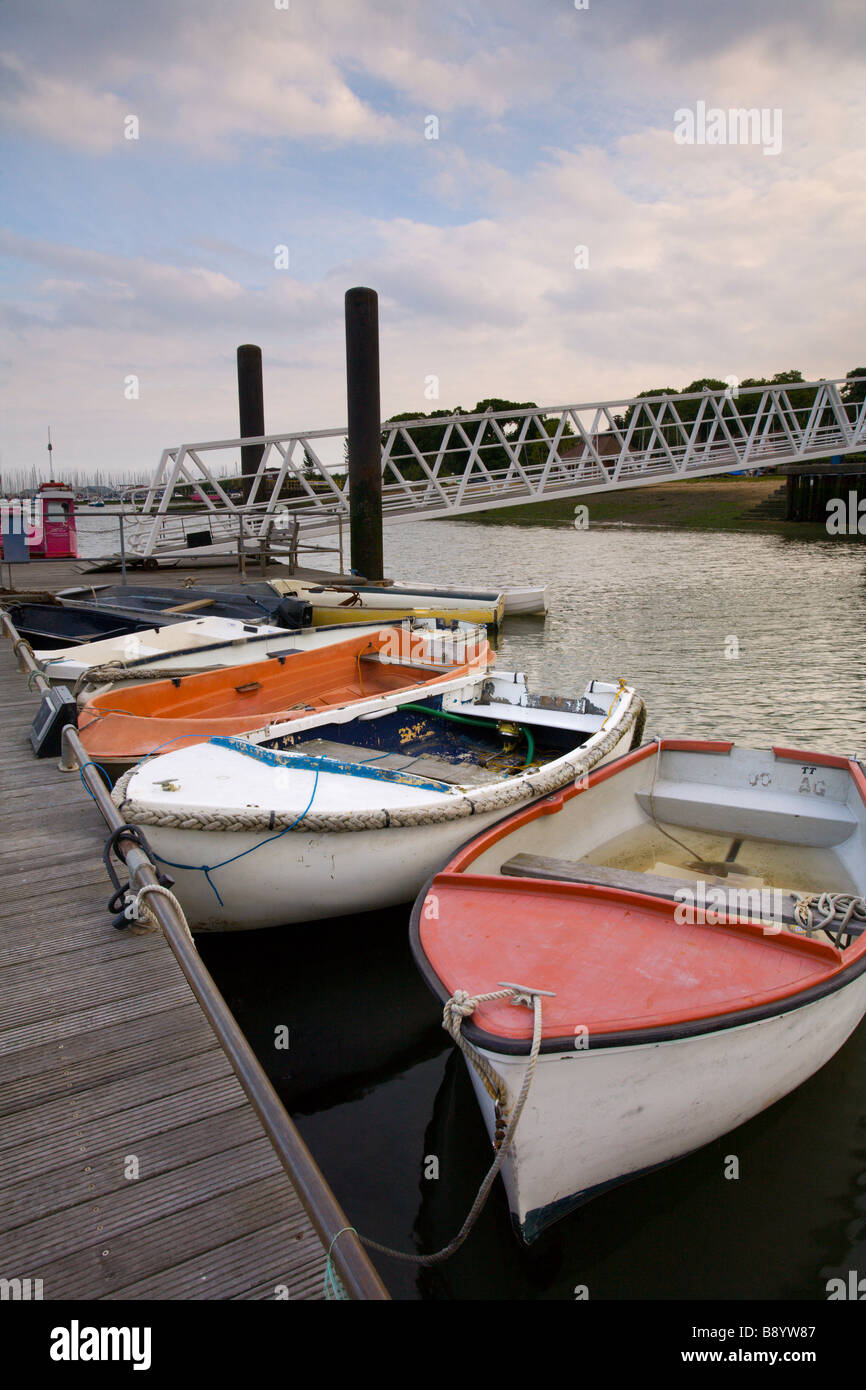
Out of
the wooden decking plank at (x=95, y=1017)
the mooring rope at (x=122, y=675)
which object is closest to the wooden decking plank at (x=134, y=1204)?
the wooden decking plank at (x=95, y=1017)

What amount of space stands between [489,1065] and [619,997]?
633 millimetres

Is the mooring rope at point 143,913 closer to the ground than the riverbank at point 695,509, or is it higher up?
closer to the ground

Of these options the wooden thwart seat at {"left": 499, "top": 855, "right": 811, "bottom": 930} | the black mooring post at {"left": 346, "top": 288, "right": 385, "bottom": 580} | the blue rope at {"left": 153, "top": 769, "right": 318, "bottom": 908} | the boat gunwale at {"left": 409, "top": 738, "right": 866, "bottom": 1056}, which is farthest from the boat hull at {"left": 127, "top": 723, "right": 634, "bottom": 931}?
the black mooring post at {"left": 346, "top": 288, "right": 385, "bottom": 580}

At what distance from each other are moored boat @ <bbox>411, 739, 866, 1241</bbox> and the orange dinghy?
2543 millimetres

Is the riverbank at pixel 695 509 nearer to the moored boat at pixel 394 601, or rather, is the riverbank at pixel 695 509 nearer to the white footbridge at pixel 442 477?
the white footbridge at pixel 442 477

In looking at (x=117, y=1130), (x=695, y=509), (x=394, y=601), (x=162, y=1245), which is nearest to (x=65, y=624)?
(x=394, y=601)

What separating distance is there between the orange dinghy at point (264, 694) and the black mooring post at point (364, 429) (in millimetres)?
10102

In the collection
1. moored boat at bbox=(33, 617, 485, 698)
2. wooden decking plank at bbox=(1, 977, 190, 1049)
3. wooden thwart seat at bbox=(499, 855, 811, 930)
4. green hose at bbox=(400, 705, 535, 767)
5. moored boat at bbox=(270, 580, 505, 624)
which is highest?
moored boat at bbox=(270, 580, 505, 624)

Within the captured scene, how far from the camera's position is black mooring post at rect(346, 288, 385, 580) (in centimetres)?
1761

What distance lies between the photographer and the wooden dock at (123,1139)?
2029mm

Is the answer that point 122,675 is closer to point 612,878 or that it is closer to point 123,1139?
point 612,878

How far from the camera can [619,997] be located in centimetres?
337

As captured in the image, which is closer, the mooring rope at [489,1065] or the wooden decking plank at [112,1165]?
the wooden decking plank at [112,1165]

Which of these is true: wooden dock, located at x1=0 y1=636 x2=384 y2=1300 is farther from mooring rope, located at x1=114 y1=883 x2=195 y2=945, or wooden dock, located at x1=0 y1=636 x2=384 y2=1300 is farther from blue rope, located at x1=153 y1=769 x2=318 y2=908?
blue rope, located at x1=153 y1=769 x2=318 y2=908
